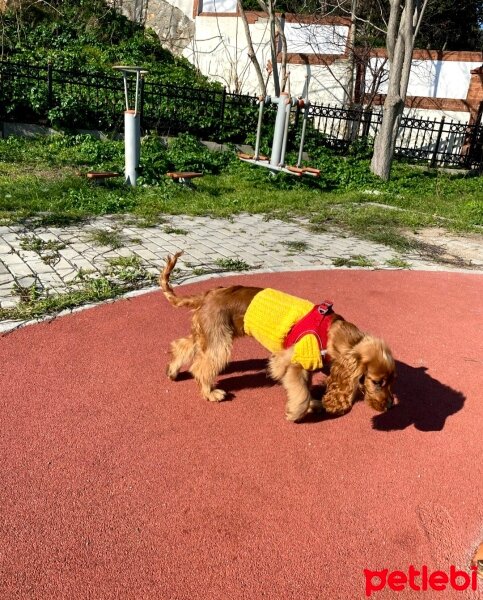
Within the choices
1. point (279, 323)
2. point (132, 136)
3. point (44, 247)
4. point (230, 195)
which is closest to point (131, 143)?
point (132, 136)

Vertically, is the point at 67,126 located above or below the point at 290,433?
above

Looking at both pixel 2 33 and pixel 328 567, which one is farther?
pixel 2 33

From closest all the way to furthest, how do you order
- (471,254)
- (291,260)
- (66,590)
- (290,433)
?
(66,590) < (290,433) < (291,260) < (471,254)

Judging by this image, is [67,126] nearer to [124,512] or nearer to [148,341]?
[148,341]

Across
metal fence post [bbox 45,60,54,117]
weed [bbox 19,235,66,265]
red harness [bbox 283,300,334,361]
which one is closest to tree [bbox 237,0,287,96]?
metal fence post [bbox 45,60,54,117]

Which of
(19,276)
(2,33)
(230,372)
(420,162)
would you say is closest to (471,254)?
(230,372)

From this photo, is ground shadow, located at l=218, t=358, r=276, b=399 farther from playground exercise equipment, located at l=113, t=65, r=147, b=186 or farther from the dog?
playground exercise equipment, located at l=113, t=65, r=147, b=186

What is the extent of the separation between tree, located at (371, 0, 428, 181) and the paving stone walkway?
5091mm

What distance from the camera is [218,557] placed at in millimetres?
2477

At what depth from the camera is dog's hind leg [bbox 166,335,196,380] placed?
3.70 m

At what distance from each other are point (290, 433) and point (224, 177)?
360 inches

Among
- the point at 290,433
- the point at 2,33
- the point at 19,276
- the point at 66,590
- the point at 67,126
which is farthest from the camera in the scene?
the point at 2,33

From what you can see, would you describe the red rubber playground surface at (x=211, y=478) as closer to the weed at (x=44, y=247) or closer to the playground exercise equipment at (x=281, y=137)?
the weed at (x=44, y=247)

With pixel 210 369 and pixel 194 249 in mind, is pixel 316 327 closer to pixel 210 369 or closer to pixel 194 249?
pixel 210 369
